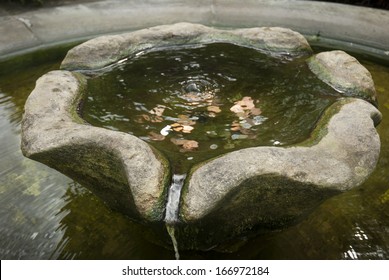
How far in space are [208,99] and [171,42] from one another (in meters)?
0.87

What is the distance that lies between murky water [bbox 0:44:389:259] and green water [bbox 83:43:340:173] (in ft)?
1.95

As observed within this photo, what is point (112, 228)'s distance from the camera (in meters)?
2.70

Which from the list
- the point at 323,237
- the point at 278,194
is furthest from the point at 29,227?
the point at 323,237

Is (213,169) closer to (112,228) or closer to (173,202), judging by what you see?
(173,202)

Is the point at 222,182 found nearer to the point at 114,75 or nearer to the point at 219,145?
the point at 219,145

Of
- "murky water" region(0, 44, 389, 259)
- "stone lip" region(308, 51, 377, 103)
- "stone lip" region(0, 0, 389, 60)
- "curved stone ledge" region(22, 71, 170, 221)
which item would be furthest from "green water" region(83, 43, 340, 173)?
"stone lip" region(0, 0, 389, 60)

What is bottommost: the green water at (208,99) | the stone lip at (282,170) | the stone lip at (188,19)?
the stone lip at (188,19)

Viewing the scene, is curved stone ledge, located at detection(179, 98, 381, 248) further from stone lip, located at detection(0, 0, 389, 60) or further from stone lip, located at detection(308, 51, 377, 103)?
stone lip, located at detection(0, 0, 389, 60)

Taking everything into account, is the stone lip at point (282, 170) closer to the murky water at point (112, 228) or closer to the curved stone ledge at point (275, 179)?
the curved stone ledge at point (275, 179)

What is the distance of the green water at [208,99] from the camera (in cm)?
227

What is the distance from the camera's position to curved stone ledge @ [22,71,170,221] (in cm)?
187

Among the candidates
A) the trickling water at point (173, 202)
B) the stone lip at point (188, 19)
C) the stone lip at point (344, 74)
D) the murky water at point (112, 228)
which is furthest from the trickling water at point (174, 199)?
the stone lip at point (188, 19)

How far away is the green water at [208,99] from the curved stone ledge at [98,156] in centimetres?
17

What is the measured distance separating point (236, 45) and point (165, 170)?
1.80 m
